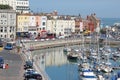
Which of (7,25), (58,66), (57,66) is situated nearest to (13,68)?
(58,66)

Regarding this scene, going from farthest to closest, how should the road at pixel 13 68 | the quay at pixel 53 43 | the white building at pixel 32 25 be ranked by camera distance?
the white building at pixel 32 25 < the quay at pixel 53 43 < the road at pixel 13 68

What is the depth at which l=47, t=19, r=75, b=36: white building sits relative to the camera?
12156 centimetres

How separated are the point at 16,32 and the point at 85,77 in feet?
191

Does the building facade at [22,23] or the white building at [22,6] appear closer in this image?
the building facade at [22,23]

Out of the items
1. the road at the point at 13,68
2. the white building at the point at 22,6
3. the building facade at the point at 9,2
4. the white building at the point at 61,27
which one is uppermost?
the building facade at the point at 9,2

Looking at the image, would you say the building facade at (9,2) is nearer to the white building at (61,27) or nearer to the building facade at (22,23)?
the building facade at (22,23)

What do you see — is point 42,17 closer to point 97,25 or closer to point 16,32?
point 16,32

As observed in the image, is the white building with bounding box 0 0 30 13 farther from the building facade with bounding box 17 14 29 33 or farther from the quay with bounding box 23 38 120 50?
the quay with bounding box 23 38 120 50

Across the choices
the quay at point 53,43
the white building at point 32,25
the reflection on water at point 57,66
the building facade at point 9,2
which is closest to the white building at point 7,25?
the quay at point 53,43

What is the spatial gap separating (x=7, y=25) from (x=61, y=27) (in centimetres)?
2838

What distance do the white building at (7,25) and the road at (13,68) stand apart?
98.3 ft

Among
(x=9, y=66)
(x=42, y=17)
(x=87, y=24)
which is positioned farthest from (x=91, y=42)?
(x=9, y=66)

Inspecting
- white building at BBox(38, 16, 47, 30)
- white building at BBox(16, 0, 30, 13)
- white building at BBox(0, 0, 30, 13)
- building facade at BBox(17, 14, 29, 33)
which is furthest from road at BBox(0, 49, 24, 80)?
white building at BBox(16, 0, 30, 13)

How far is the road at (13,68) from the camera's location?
45.3m
